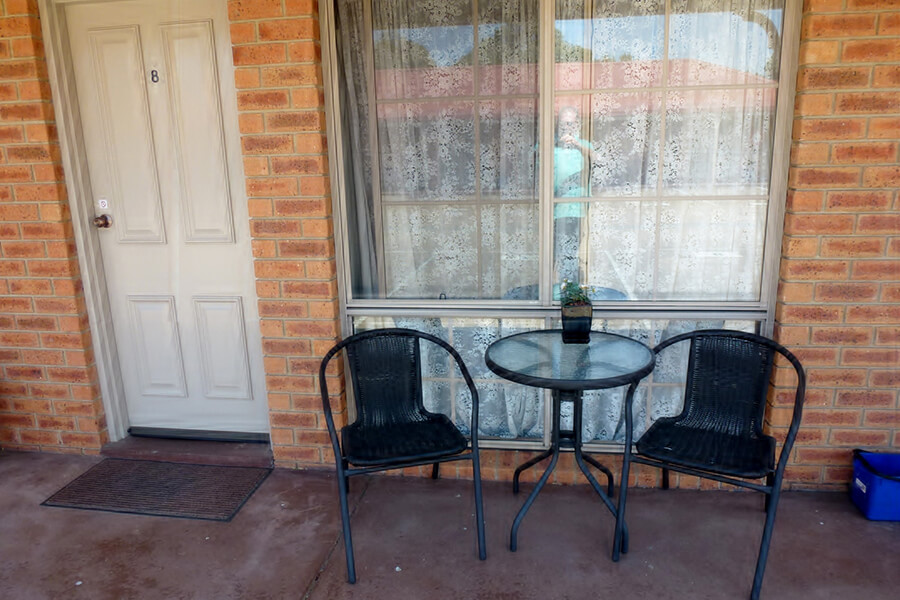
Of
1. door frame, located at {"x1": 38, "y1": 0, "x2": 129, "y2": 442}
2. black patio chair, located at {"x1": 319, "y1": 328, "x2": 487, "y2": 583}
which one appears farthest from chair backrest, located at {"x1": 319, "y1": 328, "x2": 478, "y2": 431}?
door frame, located at {"x1": 38, "y1": 0, "x2": 129, "y2": 442}

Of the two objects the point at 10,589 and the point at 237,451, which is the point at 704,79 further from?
the point at 10,589

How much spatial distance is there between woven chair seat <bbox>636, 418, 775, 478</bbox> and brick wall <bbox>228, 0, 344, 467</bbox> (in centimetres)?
144

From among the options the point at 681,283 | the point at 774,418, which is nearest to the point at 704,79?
the point at 681,283

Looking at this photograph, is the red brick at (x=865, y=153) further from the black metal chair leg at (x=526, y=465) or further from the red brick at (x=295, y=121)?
the red brick at (x=295, y=121)

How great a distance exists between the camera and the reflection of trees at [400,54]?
105 inches

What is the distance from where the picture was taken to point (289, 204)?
2.71 meters

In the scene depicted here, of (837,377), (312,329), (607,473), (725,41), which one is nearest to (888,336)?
(837,377)

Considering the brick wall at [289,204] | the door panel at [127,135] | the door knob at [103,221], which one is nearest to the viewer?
the brick wall at [289,204]

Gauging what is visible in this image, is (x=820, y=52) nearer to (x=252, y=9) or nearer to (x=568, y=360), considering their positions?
(x=568, y=360)

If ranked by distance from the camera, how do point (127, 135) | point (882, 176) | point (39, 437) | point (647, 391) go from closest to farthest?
point (882, 176)
point (647, 391)
point (127, 135)
point (39, 437)

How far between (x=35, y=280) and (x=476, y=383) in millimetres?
2258

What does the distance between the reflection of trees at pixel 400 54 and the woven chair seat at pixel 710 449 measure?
1819 millimetres

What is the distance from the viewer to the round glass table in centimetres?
215

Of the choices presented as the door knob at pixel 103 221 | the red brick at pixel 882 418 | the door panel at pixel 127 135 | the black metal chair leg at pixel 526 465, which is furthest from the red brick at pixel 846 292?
the door knob at pixel 103 221
